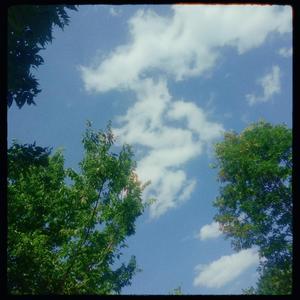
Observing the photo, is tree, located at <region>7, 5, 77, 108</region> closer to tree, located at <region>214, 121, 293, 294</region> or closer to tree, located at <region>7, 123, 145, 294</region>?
tree, located at <region>7, 123, 145, 294</region>

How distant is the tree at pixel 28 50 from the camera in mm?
11750

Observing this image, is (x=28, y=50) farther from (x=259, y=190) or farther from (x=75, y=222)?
(x=259, y=190)

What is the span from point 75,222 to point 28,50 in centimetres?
1334

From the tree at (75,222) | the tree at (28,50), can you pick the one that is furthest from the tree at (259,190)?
the tree at (28,50)

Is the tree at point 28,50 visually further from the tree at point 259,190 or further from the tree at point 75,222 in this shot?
the tree at point 259,190

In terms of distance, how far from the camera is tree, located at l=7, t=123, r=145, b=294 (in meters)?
19.1

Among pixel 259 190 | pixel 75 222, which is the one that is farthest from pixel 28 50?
pixel 259 190

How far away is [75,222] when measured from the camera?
23.5m

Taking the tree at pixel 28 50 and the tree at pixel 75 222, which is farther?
the tree at pixel 75 222

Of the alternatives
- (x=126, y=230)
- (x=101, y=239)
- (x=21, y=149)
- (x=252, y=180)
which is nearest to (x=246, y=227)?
(x=252, y=180)

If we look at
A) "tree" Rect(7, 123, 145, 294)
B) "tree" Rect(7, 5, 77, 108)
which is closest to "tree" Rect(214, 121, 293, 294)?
"tree" Rect(7, 123, 145, 294)

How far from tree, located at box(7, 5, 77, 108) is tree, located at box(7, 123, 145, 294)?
7.48 m

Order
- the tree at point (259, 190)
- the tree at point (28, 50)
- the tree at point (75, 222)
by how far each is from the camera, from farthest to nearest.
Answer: the tree at point (259, 190)
the tree at point (75, 222)
the tree at point (28, 50)

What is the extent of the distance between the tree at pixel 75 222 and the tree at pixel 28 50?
7479 millimetres
